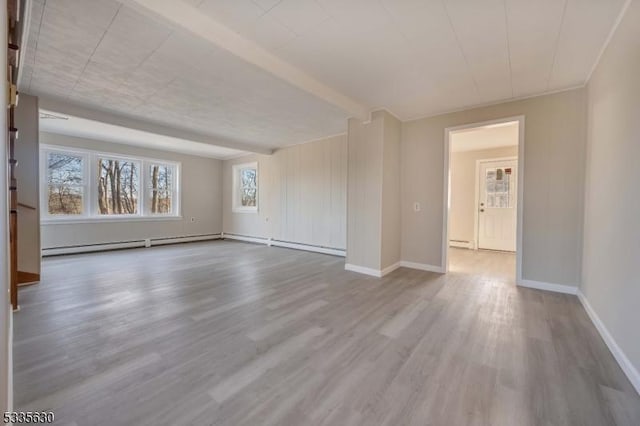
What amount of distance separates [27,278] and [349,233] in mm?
4315

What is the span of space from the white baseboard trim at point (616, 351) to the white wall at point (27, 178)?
5.86 m

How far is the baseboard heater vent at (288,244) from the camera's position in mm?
5777

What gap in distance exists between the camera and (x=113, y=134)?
545 cm

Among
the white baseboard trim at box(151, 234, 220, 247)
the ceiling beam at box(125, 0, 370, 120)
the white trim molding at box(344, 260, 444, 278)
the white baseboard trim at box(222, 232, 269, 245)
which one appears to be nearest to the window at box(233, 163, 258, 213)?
the white baseboard trim at box(222, 232, 269, 245)

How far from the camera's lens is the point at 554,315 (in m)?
2.66

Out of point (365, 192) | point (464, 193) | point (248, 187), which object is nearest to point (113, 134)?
point (248, 187)

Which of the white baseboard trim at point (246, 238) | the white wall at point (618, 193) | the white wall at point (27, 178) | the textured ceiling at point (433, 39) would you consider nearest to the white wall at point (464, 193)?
the textured ceiling at point (433, 39)

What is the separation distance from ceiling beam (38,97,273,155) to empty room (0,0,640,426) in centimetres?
3

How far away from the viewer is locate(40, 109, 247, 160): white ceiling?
14.7 feet

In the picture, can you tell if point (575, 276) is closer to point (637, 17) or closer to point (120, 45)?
point (637, 17)

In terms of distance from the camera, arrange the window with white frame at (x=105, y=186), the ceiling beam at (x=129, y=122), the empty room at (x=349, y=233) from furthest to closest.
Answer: the window with white frame at (x=105, y=186)
the ceiling beam at (x=129, y=122)
the empty room at (x=349, y=233)

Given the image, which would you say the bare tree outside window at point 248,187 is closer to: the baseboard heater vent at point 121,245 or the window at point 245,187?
the window at point 245,187

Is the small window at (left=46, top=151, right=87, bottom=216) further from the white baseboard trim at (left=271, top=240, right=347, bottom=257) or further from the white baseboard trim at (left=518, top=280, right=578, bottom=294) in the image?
the white baseboard trim at (left=518, top=280, right=578, bottom=294)

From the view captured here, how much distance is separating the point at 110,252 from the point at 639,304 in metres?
7.65
